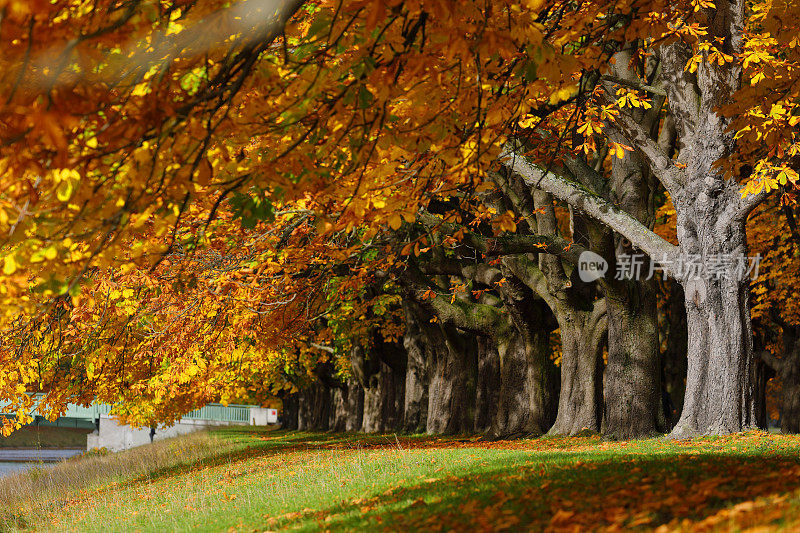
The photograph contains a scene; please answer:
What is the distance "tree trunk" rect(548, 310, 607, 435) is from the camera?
56.3 ft

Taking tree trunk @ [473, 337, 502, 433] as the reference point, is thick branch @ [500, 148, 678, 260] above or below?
above

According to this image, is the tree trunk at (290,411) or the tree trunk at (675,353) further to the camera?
the tree trunk at (290,411)

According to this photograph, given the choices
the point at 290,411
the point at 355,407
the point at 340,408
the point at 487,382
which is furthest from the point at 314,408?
the point at 487,382

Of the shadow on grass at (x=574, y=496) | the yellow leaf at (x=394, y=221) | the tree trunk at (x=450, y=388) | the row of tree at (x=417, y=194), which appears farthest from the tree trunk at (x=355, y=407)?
the yellow leaf at (x=394, y=221)

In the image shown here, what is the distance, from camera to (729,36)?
12.7 m

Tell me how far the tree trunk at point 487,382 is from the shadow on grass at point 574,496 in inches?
474

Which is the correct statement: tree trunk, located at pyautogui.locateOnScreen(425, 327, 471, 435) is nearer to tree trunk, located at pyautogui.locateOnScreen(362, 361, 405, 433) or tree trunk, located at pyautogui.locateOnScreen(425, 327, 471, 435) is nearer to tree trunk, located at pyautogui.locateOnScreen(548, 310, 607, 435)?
tree trunk, located at pyautogui.locateOnScreen(548, 310, 607, 435)

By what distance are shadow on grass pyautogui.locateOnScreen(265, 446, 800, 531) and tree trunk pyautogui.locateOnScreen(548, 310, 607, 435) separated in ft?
25.6

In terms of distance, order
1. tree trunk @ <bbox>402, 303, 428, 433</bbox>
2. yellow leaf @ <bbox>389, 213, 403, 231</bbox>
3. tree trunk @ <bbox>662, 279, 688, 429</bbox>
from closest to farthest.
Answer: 1. yellow leaf @ <bbox>389, 213, 403, 231</bbox>
2. tree trunk @ <bbox>662, 279, 688, 429</bbox>
3. tree trunk @ <bbox>402, 303, 428, 433</bbox>

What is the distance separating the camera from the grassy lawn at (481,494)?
577 cm

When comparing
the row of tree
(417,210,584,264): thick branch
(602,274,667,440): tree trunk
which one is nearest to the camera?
the row of tree

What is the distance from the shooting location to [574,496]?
6688 mm

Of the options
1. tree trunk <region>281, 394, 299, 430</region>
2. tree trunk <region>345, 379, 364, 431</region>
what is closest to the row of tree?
tree trunk <region>345, 379, 364, 431</region>

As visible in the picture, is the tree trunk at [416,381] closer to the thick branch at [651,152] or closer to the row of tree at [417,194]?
the row of tree at [417,194]
